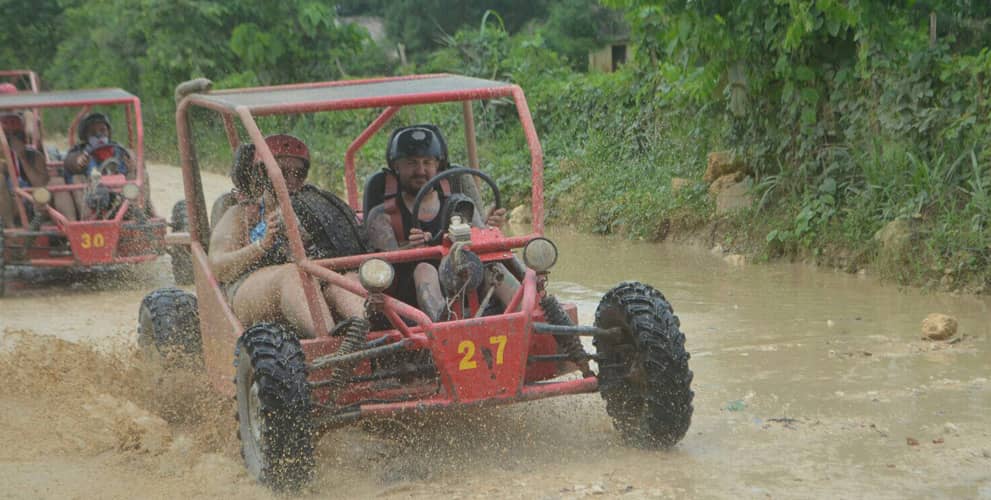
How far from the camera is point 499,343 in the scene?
5.05 m

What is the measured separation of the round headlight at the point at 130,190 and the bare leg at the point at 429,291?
6263mm

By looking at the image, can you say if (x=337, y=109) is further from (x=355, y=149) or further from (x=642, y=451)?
(x=642, y=451)

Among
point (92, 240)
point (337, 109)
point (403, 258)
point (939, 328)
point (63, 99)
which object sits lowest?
point (92, 240)

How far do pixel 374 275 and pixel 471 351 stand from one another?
482 millimetres

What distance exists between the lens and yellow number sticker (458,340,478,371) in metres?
5.00

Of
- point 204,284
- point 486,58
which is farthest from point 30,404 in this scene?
point 486,58

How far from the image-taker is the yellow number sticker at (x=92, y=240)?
11.0 meters

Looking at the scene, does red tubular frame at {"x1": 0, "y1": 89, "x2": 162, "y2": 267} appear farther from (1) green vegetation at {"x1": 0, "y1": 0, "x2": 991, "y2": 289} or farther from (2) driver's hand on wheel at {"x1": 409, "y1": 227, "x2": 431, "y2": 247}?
(2) driver's hand on wheel at {"x1": 409, "y1": 227, "x2": 431, "y2": 247}

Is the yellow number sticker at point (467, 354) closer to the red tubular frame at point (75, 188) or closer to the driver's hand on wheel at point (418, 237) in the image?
the driver's hand on wheel at point (418, 237)

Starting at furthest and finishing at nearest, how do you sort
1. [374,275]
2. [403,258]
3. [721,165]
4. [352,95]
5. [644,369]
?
[721,165] → [352,95] → [403,258] → [644,369] → [374,275]

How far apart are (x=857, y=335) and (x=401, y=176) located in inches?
131

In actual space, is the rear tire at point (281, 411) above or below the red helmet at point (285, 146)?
below

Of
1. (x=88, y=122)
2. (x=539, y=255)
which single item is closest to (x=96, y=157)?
(x=88, y=122)

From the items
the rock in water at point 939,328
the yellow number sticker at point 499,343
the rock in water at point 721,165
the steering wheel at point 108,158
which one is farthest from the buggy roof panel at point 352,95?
the rock in water at point 721,165
